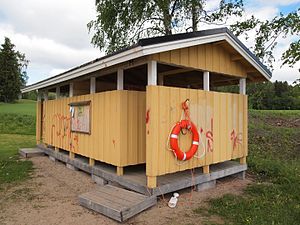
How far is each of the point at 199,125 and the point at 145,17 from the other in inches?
319

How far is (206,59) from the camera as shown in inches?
222

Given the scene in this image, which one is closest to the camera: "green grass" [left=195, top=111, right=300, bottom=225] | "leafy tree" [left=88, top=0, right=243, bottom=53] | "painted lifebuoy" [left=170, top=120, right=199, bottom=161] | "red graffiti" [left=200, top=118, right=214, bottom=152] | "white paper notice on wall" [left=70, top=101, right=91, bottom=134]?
"green grass" [left=195, top=111, right=300, bottom=225]

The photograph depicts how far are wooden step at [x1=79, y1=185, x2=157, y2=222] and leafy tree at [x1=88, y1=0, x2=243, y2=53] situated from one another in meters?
8.82

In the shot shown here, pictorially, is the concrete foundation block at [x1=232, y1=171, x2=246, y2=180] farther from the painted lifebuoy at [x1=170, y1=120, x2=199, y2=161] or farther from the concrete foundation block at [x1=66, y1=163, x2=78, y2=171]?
the concrete foundation block at [x1=66, y1=163, x2=78, y2=171]

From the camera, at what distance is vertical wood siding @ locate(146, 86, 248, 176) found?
4.50m

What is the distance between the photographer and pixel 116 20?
1198 cm

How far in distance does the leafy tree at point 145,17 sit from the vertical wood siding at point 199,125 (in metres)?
6.85

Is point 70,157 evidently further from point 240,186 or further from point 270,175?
point 270,175

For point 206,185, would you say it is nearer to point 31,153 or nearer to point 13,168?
point 13,168

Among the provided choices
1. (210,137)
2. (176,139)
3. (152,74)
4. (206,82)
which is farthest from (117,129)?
(206,82)

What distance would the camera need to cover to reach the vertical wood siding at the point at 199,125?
450 cm

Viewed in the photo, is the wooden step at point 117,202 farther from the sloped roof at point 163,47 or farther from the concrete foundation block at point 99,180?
the sloped roof at point 163,47

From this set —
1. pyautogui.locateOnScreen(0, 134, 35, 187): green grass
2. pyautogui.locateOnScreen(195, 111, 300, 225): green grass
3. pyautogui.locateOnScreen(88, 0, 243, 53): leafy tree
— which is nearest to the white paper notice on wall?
pyautogui.locateOnScreen(0, 134, 35, 187): green grass

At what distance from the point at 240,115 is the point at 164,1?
669cm
